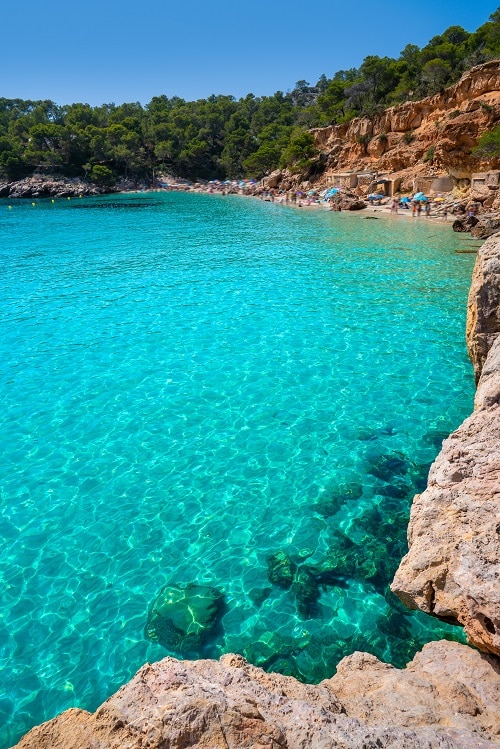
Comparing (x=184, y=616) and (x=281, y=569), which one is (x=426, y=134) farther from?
(x=184, y=616)

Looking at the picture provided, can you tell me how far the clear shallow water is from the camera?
4.86 meters

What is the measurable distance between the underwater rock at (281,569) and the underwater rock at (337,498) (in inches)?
39.4

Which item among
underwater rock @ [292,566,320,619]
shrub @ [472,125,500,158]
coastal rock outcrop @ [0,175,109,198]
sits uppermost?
shrub @ [472,125,500,158]

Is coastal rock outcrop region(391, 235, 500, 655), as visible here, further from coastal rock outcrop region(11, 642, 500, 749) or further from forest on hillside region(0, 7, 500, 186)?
forest on hillside region(0, 7, 500, 186)

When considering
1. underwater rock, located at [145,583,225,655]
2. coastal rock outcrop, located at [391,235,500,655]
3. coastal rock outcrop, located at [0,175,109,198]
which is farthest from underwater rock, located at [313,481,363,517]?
coastal rock outcrop, located at [0,175,109,198]

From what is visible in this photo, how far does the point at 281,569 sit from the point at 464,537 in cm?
261

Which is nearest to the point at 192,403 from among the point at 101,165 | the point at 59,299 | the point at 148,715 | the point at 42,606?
the point at 42,606

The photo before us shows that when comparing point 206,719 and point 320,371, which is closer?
point 206,719

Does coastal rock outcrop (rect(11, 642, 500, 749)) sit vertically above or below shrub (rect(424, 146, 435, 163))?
below

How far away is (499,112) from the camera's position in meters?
37.6

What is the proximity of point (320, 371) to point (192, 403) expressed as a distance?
3.19 meters

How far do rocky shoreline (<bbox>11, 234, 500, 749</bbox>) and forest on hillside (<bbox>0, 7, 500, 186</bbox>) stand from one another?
205 ft

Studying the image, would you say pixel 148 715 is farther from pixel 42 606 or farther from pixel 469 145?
pixel 469 145

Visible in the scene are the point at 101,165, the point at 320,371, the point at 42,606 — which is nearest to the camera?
the point at 42,606
